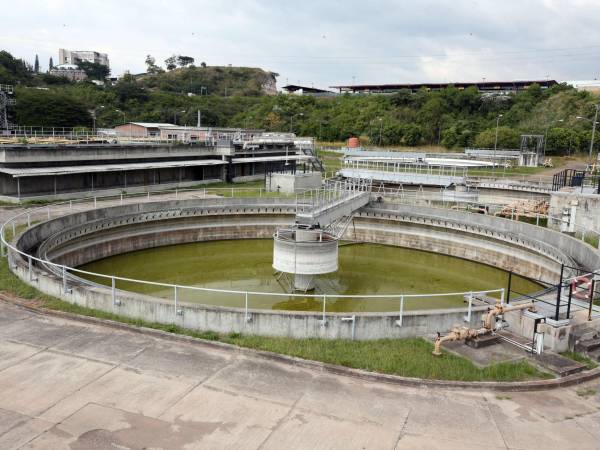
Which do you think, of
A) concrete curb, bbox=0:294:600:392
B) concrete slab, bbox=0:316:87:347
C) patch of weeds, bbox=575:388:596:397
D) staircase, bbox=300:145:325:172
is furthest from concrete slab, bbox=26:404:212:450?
staircase, bbox=300:145:325:172

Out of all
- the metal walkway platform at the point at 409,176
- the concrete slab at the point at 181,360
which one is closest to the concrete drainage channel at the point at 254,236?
the concrete slab at the point at 181,360

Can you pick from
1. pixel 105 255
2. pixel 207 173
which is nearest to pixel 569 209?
pixel 105 255

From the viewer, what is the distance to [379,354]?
1111 centimetres

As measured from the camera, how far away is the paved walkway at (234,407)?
25.9 ft

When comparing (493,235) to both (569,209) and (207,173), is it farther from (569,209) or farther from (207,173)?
(207,173)

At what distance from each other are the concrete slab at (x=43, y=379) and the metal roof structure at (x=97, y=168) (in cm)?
2239

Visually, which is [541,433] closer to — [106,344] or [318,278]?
[106,344]

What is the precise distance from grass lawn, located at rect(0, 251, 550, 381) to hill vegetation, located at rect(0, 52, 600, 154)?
185ft

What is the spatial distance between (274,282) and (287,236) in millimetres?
3615

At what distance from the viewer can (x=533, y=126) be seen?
80.4m

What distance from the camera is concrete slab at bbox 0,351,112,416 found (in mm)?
8642

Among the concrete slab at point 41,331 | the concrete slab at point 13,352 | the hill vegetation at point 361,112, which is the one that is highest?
the hill vegetation at point 361,112

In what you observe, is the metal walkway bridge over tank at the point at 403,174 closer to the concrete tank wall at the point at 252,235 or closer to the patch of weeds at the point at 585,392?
the concrete tank wall at the point at 252,235

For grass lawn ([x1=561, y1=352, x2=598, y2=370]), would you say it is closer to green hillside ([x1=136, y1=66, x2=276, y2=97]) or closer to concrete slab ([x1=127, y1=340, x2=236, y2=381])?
concrete slab ([x1=127, y1=340, x2=236, y2=381])
